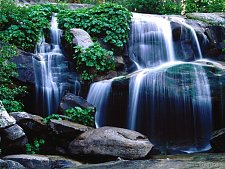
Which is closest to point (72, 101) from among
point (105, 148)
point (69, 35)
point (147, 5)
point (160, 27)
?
point (105, 148)

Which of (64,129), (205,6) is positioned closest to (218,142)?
(64,129)

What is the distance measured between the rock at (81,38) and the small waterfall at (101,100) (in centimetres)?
150

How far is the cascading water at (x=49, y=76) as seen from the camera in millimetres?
9328

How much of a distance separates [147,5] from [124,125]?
8.42 meters

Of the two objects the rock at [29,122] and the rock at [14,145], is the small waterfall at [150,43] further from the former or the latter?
the rock at [14,145]

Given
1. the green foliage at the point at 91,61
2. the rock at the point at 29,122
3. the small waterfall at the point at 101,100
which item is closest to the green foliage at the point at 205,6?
the green foliage at the point at 91,61

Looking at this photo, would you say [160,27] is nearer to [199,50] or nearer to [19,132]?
[199,50]

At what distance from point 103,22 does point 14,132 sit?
19.4ft

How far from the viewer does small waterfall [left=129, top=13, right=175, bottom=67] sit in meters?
11.8

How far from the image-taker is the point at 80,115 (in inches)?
334

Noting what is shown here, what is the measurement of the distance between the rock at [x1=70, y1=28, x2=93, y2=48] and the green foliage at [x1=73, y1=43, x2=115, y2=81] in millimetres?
290

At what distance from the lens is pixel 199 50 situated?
12336 mm

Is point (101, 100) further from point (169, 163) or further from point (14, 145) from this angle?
point (169, 163)

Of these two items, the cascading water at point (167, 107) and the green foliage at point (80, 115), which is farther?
the cascading water at point (167, 107)
